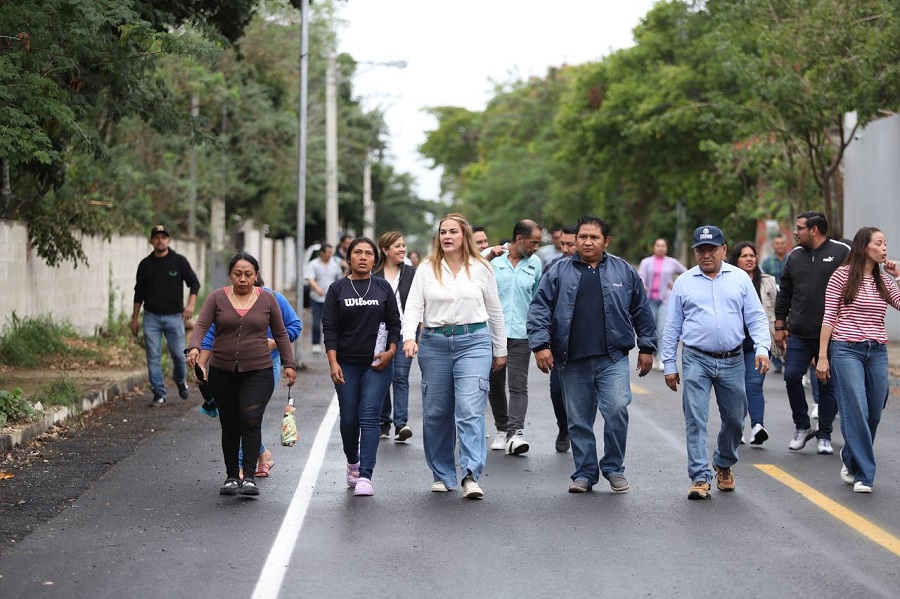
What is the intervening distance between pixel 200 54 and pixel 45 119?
1597 mm

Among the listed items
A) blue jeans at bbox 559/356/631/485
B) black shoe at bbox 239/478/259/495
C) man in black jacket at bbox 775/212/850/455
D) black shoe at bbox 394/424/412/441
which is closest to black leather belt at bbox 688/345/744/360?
blue jeans at bbox 559/356/631/485

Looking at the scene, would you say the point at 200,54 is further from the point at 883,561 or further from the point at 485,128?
the point at 485,128

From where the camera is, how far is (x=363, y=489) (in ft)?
29.3

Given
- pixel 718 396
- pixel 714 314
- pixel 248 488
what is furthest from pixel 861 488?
pixel 248 488

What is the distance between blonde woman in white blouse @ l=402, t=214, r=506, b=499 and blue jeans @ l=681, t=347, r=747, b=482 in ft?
4.15

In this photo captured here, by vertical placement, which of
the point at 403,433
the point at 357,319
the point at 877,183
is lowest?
the point at 403,433

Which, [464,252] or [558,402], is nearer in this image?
[464,252]

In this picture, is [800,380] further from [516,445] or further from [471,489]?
[471,489]

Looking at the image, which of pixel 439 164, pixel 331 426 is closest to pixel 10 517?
pixel 331 426

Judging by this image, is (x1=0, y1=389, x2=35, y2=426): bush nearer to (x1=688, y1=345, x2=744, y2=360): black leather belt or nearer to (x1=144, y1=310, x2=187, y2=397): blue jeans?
(x1=144, y1=310, x2=187, y2=397): blue jeans

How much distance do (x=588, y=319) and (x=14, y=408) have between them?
5699 mm

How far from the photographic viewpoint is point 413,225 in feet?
267

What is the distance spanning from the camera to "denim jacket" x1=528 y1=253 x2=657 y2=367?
9.02 meters

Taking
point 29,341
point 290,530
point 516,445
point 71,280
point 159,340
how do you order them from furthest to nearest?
point 71,280 < point 29,341 < point 159,340 < point 516,445 < point 290,530
